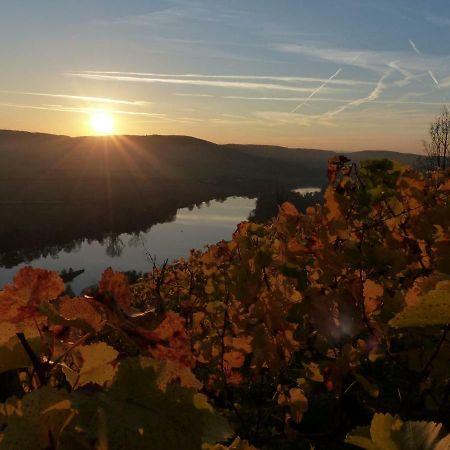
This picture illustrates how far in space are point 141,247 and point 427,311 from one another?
54.8 meters

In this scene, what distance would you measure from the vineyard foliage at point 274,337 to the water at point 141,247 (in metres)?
27.0

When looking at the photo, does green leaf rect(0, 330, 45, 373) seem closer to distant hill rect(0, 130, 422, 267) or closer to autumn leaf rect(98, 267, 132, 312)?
autumn leaf rect(98, 267, 132, 312)

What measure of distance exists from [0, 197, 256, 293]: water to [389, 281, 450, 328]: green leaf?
96.3ft

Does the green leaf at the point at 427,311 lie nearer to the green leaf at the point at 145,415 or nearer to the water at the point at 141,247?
the green leaf at the point at 145,415

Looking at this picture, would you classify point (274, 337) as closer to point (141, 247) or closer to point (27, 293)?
point (27, 293)

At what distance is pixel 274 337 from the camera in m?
2.51

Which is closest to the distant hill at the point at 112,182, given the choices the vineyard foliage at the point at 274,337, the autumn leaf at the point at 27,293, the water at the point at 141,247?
the water at the point at 141,247

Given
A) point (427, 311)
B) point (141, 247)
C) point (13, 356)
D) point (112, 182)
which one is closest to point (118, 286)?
point (13, 356)

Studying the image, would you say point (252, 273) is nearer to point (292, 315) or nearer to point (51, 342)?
point (292, 315)

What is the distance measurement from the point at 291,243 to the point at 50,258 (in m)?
48.1

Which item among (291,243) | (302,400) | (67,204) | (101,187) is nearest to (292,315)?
(291,243)

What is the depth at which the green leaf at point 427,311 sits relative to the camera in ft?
1.88

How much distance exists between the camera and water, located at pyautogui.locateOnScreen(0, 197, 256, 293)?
1668 inches

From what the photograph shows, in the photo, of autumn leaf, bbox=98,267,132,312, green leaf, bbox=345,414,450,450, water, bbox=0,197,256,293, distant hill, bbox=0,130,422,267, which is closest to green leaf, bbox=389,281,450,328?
green leaf, bbox=345,414,450,450
